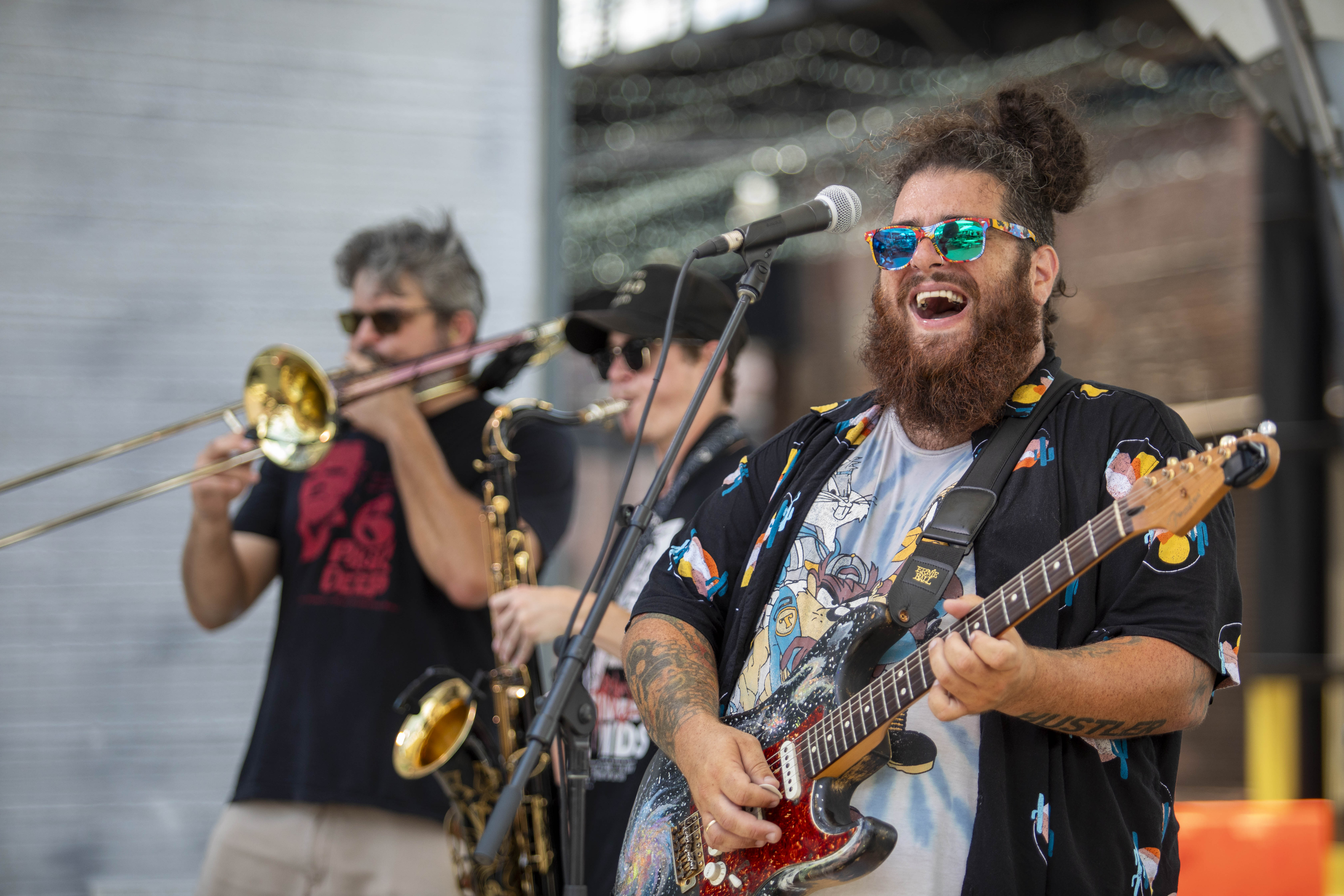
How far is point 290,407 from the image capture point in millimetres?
3244

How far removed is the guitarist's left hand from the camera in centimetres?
146

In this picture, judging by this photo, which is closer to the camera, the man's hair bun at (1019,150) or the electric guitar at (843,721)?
the electric guitar at (843,721)

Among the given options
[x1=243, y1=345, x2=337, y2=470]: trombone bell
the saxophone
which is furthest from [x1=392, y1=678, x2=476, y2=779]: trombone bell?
[x1=243, y1=345, x2=337, y2=470]: trombone bell

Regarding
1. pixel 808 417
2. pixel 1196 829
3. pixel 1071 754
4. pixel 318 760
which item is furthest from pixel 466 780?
pixel 1196 829

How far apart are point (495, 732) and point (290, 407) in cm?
110

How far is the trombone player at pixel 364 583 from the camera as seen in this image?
299 centimetres

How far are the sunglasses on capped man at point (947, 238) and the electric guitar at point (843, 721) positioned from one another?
51 centimetres

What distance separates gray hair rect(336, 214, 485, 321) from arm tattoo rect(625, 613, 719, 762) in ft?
5.38

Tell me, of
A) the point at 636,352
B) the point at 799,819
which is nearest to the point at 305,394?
the point at 636,352

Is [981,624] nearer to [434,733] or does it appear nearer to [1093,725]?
[1093,725]

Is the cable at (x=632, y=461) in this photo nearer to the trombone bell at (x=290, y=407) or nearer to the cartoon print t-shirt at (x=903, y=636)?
the cartoon print t-shirt at (x=903, y=636)

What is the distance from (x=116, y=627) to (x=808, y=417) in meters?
3.20

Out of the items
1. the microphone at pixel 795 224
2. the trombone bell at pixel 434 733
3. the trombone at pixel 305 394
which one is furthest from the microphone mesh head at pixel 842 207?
the trombone bell at pixel 434 733

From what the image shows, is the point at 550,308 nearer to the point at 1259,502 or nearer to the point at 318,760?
the point at 318,760
